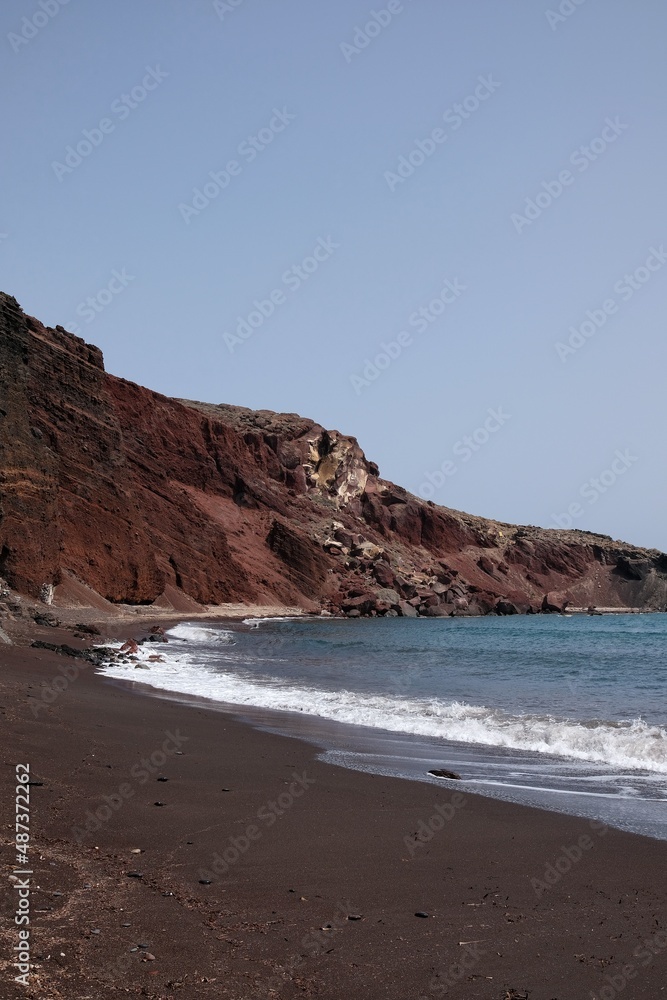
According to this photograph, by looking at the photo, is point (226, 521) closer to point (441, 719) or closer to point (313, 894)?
point (441, 719)

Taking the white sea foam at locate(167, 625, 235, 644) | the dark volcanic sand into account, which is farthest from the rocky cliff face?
the dark volcanic sand

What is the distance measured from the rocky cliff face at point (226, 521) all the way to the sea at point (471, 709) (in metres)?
10.9

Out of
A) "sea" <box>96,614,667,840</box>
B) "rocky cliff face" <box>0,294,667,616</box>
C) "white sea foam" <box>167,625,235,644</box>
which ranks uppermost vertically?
"rocky cliff face" <box>0,294,667,616</box>

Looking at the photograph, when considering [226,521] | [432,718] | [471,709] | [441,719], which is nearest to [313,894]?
[441,719]

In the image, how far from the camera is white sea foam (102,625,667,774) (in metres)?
10.5

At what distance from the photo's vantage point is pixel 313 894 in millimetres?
4672

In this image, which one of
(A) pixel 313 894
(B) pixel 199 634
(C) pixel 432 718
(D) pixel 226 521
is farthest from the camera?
(D) pixel 226 521

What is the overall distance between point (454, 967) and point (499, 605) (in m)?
79.2

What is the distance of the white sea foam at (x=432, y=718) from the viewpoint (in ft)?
34.5

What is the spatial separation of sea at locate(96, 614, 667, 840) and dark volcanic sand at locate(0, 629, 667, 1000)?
1.38 meters

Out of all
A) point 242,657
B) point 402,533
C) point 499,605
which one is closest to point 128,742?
point 242,657

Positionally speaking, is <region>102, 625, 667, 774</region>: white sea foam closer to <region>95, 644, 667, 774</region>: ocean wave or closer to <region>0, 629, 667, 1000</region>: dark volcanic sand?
<region>95, 644, 667, 774</region>: ocean wave

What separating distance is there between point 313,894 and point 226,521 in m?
60.7

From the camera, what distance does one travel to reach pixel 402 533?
9281cm
